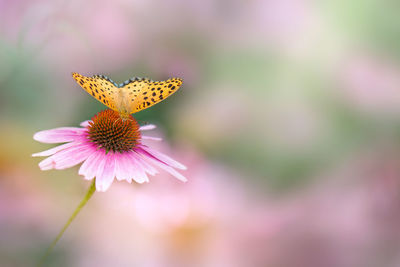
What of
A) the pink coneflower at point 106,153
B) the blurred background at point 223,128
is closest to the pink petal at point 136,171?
A: the pink coneflower at point 106,153

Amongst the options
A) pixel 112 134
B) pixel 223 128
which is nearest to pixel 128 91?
pixel 112 134

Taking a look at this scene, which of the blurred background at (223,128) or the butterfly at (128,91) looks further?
the blurred background at (223,128)

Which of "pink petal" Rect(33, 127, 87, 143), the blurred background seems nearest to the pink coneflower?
"pink petal" Rect(33, 127, 87, 143)

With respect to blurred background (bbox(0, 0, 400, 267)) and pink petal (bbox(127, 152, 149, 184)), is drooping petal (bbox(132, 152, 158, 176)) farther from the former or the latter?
blurred background (bbox(0, 0, 400, 267))

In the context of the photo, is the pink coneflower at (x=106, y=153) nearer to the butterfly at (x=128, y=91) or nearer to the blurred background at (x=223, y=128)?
the butterfly at (x=128, y=91)

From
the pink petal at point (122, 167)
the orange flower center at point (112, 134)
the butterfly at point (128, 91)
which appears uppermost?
the butterfly at point (128, 91)

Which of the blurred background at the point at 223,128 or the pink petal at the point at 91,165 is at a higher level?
the blurred background at the point at 223,128

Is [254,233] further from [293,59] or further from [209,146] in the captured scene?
[293,59]
